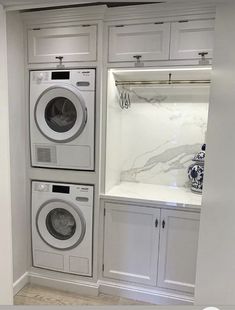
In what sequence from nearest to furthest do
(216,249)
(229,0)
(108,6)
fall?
(229,0), (216,249), (108,6)

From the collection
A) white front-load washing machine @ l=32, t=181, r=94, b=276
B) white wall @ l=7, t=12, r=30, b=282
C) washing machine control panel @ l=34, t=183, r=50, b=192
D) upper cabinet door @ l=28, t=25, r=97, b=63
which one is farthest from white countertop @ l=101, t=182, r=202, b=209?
upper cabinet door @ l=28, t=25, r=97, b=63

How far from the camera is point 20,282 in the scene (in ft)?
8.23

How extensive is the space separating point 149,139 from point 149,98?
0.42 meters

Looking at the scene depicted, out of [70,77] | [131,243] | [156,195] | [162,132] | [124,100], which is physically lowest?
[131,243]

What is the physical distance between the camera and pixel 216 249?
1.22 m

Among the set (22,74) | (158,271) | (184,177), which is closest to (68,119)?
(22,74)

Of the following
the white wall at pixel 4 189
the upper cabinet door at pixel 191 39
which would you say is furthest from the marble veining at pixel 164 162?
the white wall at pixel 4 189

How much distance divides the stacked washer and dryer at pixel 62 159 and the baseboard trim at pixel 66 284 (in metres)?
0.11

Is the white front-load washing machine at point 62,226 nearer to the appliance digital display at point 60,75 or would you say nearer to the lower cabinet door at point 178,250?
the lower cabinet door at point 178,250

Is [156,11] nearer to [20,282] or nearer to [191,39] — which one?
[191,39]

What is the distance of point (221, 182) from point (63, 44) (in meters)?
1.76

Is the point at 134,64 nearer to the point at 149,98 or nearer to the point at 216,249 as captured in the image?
the point at 149,98

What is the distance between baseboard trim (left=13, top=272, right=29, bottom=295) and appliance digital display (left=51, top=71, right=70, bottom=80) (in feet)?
6.16

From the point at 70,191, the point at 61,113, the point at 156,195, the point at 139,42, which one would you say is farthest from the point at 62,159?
the point at 139,42
